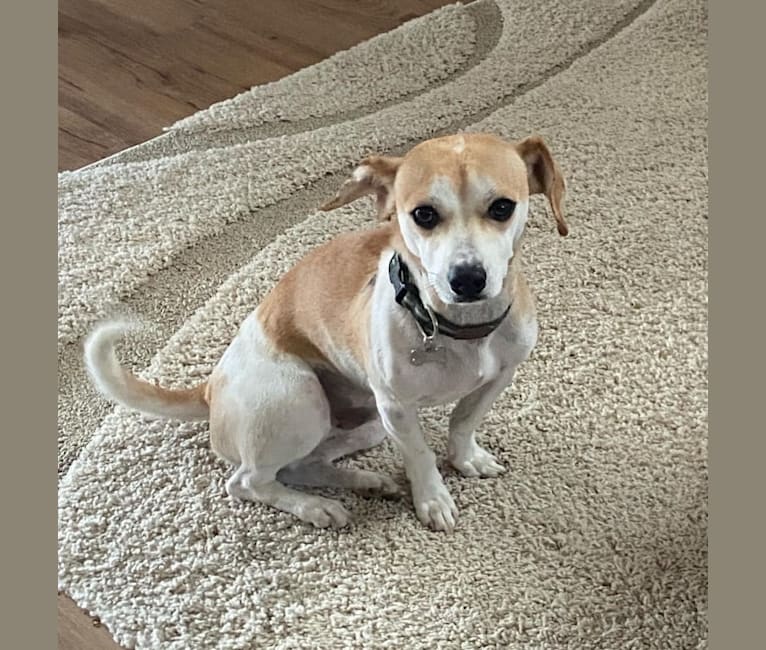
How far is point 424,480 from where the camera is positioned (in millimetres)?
1569

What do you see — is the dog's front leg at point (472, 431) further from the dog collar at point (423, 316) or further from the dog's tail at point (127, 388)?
the dog's tail at point (127, 388)

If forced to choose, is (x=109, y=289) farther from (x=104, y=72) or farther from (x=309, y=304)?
(x=104, y=72)

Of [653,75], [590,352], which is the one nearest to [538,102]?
[653,75]

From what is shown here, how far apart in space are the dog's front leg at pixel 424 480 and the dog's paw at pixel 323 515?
0.11 meters

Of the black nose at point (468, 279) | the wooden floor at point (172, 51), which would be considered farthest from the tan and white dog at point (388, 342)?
the wooden floor at point (172, 51)

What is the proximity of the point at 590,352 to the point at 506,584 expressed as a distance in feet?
1.70

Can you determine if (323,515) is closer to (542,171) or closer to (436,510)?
(436,510)

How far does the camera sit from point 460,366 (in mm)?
1413

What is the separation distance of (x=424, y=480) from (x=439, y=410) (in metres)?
0.24

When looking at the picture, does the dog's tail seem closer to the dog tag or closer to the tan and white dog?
the tan and white dog

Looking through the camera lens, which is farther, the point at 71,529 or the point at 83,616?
the point at 71,529

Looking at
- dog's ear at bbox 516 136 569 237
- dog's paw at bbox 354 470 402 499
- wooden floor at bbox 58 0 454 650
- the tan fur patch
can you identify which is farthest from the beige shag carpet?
dog's ear at bbox 516 136 569 237

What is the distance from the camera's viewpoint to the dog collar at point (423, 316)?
4.51ft

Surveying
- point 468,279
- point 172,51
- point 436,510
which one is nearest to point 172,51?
point 172,51
